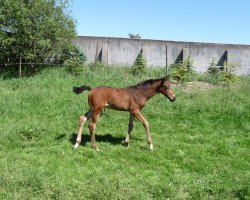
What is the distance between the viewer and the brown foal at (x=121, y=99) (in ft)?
34.5

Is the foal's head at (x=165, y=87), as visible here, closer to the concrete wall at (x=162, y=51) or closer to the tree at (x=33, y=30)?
the tree at (x=33, y=30)

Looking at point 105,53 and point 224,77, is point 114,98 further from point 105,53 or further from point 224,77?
point 105,53

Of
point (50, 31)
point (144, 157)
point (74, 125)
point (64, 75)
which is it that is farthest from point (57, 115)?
point (50, 31)

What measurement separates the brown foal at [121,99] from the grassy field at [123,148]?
1.98 ft

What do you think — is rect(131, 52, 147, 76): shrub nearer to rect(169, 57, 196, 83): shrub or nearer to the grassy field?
rect(169, 57, 196, 83): shrub

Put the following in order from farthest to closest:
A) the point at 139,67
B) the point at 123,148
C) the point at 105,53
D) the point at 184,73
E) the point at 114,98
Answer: the point at 105,53
the point at 139,67
the point at 184,73
the point at 114,98
the point at 123,148

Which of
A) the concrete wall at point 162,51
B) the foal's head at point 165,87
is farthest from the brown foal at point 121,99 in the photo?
the concrete wall at point 162,51

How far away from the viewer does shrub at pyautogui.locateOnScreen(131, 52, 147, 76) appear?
1978 cm

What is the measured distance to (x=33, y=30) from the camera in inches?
730

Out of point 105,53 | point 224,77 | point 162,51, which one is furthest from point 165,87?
point 162,51

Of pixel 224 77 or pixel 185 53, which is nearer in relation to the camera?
pixel 224 77

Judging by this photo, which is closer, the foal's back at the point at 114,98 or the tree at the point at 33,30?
the foal's back at the point at 114,98

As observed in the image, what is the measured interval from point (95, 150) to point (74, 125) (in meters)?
2.31

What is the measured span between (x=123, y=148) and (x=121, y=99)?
4.21 feet
